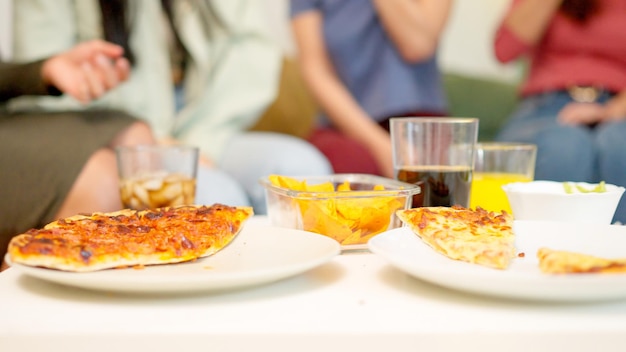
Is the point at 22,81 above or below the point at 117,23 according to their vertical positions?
below

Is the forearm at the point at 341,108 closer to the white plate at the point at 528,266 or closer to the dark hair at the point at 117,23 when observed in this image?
the dark hair at the point at 117,23

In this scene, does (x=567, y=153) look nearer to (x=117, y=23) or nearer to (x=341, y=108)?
(x=341, y=108)

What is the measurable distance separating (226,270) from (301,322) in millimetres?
124

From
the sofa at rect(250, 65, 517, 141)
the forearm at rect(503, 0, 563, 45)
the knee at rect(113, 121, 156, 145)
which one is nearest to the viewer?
the knee at rect(113, 121, 156, 145)

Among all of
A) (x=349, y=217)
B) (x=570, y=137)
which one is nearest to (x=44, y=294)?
(x=349, y=217)

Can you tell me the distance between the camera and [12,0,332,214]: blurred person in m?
1.56

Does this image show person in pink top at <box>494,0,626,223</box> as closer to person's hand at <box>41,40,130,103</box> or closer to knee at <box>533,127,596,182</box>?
knee at <box>533,127,596,182</box>

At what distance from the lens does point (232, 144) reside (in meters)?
1.58

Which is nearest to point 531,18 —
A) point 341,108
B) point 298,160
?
point 341,108

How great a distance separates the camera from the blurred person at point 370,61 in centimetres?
193

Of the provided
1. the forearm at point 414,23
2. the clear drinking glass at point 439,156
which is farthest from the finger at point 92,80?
the forearm at point 414,23

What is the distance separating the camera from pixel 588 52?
6.06 feet

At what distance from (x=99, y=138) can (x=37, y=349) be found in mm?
716

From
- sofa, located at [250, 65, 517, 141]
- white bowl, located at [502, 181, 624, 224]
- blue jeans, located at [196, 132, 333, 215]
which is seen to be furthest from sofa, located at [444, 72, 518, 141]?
white bowl, located at [502, 181, 624, 224]
